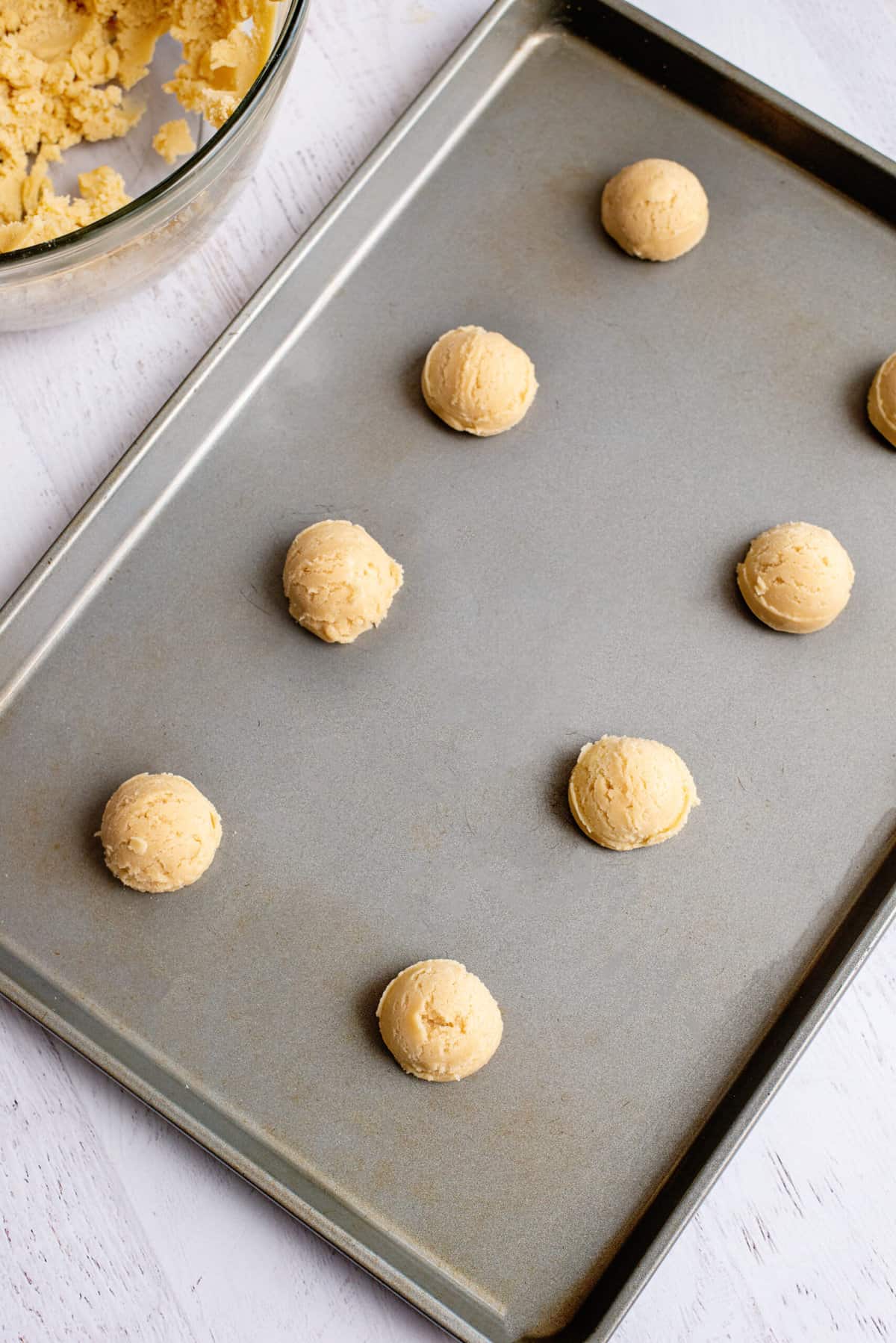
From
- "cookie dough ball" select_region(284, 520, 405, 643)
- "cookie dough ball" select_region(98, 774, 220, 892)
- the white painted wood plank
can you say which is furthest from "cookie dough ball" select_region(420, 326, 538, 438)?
the white painted wood plank

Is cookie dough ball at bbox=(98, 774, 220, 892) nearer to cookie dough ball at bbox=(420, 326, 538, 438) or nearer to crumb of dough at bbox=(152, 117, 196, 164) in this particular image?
cookie dough ball at bbox=(420, 326, 538, 438)

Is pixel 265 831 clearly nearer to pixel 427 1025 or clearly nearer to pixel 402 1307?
pixel 427 1025

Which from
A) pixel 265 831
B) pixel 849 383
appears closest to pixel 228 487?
pixel 265 831

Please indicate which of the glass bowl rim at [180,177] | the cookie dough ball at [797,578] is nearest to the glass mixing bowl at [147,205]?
the glass bowl rim at [180,177]

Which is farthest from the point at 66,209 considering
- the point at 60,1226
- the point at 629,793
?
the point at 60,1226

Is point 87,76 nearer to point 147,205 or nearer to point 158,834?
point 147,205
